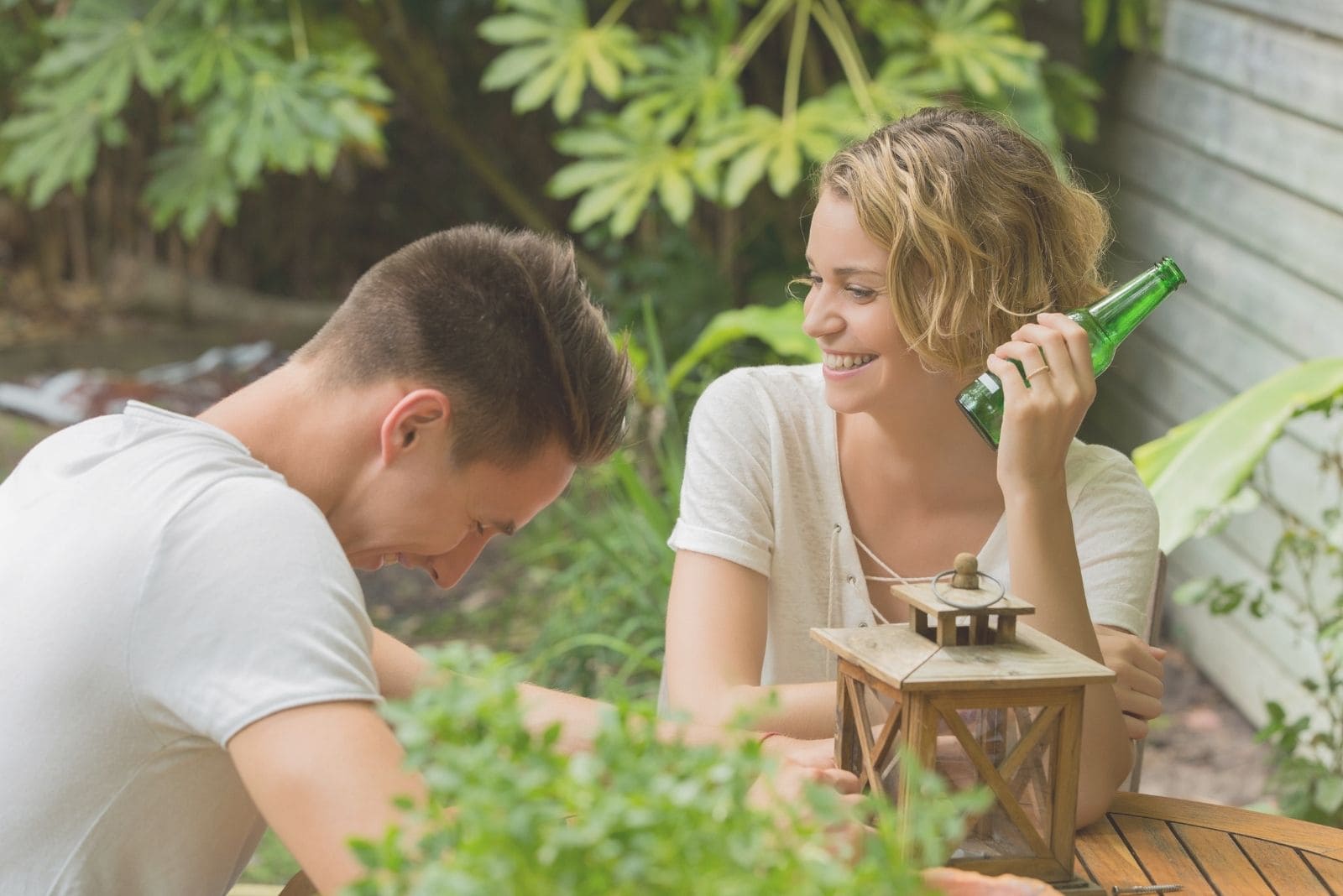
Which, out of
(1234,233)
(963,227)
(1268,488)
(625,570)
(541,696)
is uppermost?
(963,227)

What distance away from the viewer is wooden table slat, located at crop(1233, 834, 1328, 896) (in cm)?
145

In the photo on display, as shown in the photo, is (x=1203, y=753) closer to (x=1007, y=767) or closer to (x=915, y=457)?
(x=915, y=457)

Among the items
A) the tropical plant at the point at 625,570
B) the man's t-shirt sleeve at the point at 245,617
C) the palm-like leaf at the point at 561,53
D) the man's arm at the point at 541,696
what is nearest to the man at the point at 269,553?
the man's t-shirt sleeve at the point at 245,617

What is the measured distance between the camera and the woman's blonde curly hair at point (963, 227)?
5.63 ft

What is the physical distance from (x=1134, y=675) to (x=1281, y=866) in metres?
0.24

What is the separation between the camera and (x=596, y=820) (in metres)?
0.63

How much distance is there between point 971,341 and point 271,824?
3.45 ft

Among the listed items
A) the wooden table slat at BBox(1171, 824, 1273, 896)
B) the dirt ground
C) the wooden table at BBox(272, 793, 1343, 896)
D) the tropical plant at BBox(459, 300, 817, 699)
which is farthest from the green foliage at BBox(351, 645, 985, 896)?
the dirt ground

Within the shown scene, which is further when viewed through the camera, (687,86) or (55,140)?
(55,140)

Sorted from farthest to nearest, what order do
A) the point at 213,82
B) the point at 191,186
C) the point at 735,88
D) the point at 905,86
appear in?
the point at 191,186, the point at 213,82, the point at 735,88, the point at 905,86

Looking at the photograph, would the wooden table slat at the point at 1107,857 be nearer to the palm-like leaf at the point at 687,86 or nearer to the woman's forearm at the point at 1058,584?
the woman's forearm at the point at 1058,584

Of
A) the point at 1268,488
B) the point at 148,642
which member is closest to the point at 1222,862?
the point at 148,642

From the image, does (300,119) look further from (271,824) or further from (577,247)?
(271,824)

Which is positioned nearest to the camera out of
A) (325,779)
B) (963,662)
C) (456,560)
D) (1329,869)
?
(325,779)
